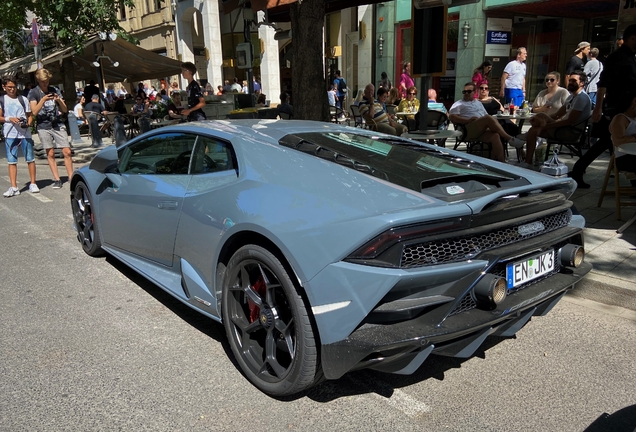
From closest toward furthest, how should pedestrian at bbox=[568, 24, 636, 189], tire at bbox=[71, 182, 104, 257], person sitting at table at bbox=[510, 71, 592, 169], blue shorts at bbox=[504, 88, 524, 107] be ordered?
1. tire at bbox=[71, 182, 104, 257]
2. pedestrian at bbox=[568, 24, 636, 189]
3. person sitting at table at bbox=[510, 71, 592, 169]
4. blue shorts at bbox=[504, 88, 524, 107]

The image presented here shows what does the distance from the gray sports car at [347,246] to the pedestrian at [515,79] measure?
354 inches

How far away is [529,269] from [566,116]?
572cm

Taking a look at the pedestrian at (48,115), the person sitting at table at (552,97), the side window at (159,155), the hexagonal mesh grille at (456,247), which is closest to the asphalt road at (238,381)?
the hexagonal mesh grille at (456,247)

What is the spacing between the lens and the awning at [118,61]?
1780cm

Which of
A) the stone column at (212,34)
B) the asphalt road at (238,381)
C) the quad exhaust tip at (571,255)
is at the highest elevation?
the stone column at (212,34)

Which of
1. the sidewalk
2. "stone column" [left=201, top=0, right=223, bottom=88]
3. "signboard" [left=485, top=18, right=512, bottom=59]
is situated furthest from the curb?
"stone column" [left=201, top=0, right=223, bottom=88]

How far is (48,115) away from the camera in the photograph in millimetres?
8320

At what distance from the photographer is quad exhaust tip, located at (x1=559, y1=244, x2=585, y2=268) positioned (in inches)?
110

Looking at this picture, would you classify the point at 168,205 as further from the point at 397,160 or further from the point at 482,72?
the point at 482,72

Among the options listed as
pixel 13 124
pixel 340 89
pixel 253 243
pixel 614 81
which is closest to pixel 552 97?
pixel 614 81

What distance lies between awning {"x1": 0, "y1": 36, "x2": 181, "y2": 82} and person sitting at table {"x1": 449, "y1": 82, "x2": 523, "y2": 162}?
12961mm

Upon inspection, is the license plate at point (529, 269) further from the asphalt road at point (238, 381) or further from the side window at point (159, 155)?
the side window at point (159, 155)

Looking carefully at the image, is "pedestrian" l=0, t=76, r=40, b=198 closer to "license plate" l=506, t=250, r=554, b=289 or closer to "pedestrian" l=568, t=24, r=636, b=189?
"license plate" l=506, t=250, r=554, b=289

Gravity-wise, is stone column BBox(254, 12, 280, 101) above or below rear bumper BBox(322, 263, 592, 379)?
above
